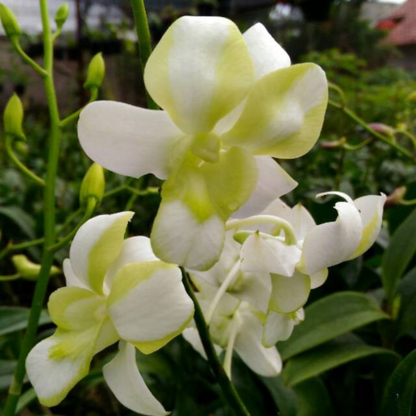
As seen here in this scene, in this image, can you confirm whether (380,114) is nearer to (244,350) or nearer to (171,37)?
(244,350)

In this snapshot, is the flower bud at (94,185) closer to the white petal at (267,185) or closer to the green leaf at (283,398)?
the white petal at (267,185)

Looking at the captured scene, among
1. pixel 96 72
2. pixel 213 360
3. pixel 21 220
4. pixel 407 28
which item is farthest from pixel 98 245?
pixel 407 28

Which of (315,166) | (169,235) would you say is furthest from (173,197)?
(315,166)

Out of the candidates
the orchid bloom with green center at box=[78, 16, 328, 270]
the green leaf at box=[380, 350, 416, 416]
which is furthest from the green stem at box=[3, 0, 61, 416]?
the green leaf at box=[380, 350, 416, 416]

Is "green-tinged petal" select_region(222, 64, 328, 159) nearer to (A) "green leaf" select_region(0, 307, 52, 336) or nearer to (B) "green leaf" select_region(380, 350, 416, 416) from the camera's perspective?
(B) "green leaf" select_region(380, 350, 416, 416)

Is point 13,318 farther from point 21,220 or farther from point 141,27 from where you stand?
point 141,27

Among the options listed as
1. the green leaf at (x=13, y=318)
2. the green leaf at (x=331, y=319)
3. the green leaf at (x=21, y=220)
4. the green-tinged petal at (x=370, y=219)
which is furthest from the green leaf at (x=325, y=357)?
the green leaf at (x=21, y=220)
